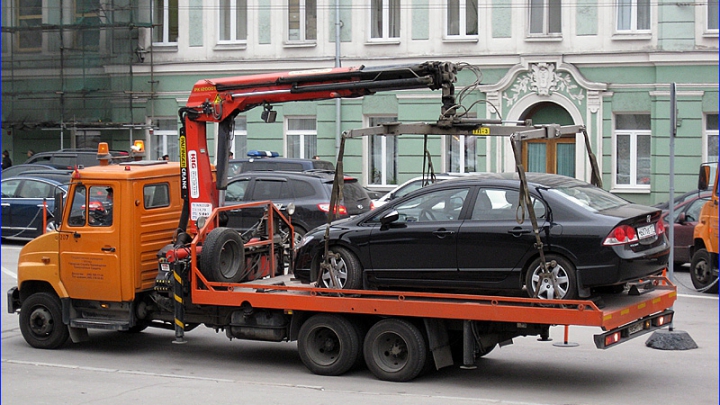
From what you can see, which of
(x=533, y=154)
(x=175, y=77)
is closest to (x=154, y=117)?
(x=175, y=77)

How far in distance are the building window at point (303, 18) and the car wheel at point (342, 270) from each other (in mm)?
20731

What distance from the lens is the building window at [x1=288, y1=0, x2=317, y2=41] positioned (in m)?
30.5

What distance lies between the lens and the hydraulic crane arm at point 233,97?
10.5 metres

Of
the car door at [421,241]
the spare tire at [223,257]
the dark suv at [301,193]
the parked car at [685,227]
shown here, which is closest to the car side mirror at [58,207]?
the spare tire at [223,257]

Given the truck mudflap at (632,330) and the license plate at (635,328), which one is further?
the license plate at (635,328)

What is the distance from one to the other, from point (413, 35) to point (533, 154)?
4.92 m

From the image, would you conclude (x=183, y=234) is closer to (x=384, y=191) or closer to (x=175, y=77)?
(x=384, y=191)

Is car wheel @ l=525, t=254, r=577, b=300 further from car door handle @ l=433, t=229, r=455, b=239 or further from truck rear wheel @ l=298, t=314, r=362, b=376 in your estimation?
truck rear wheel @ l=298, t=314, r=362, b=376

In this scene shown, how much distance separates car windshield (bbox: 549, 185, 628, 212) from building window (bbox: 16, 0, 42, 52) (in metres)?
27.2

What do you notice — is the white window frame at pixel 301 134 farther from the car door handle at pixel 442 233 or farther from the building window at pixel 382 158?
the car door handle at pixel 442 233

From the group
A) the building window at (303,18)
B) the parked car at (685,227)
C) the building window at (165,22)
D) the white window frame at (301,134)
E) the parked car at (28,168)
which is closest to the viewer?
the parked car at (685,227)

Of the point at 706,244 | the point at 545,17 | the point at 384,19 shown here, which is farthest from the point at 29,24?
the point at 706,244

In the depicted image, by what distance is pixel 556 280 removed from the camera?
9320mm

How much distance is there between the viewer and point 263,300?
10.6m
